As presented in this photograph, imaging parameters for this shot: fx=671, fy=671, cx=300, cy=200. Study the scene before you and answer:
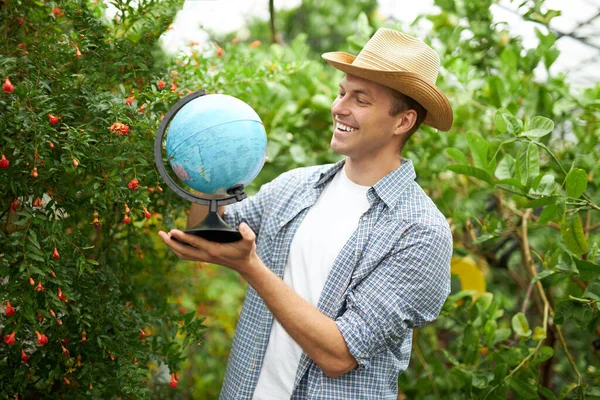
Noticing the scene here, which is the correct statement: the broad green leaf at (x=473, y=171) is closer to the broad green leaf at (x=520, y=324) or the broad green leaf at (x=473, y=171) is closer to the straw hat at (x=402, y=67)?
the straw hat at (x=402, y=67)

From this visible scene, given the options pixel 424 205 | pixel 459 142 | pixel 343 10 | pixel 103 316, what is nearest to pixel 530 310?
pixel 459 142

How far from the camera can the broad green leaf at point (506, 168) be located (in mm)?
2676

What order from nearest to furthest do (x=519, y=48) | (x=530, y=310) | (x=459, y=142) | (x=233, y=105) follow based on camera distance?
(x=233, y=105)
(x=459, y=142)
(x=519, y=48)
(x=530, y=310)

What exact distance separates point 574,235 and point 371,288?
914 mm

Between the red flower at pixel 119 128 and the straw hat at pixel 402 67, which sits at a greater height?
the straw hat at pixel 402 67

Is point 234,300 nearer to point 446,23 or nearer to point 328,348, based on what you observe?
point 446,23

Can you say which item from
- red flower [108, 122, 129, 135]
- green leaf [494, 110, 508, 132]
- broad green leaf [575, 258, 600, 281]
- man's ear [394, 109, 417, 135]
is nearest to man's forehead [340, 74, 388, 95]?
man's ear [394, 109, 417, 135]

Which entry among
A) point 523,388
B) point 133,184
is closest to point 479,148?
point 523,388

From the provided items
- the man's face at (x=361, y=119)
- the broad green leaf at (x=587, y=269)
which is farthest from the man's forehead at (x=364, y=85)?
the broad green leaf at (x=587, y=269)

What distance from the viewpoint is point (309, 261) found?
242 centimetres

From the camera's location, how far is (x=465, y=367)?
3154mm

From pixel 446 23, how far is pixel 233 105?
237 cm

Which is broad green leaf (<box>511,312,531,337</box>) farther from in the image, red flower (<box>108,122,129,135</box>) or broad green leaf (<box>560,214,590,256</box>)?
red flower (<box>108,122,129,135</box>)

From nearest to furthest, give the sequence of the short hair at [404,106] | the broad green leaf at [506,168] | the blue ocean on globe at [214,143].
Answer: the blue ocean on globe at [214,143] < the short hair at [404,106] < the broad green leaf at [506,168]
